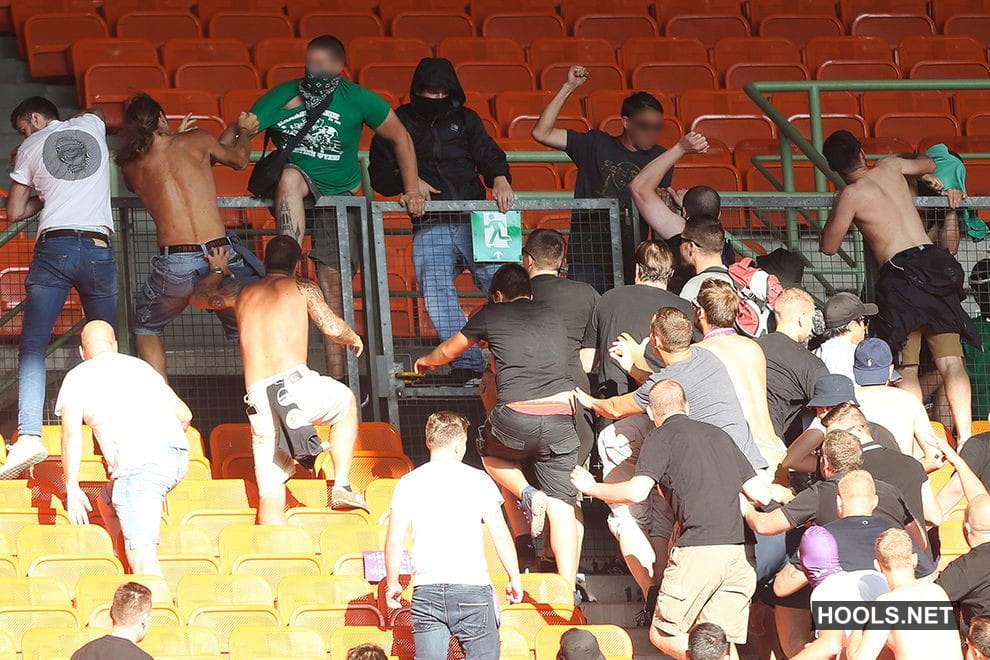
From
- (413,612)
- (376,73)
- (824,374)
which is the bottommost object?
(413,612)

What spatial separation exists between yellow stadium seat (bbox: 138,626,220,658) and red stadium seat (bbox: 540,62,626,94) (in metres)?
7.22

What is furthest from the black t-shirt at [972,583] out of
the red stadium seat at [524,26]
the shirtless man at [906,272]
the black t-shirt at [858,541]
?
the red stadium seat at [524,26]

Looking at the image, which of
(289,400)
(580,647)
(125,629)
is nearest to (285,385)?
(289,400)

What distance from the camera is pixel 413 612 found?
6.34 metres

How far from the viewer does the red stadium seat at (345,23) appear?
43.0 ft

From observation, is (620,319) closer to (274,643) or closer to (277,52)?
(274,643)

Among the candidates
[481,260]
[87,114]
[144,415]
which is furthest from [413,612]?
A: [87,114]

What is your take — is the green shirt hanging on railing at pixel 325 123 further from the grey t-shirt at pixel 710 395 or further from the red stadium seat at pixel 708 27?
the red stadium seat at pixel 708 27

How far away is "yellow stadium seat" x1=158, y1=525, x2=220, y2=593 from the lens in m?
7.23

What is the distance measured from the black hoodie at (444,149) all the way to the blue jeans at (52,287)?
63.1 inches

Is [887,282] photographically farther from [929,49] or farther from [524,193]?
[929,49]

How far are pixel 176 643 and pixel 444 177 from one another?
142 inches

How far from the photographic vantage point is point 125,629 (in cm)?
596

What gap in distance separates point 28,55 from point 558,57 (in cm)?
408
